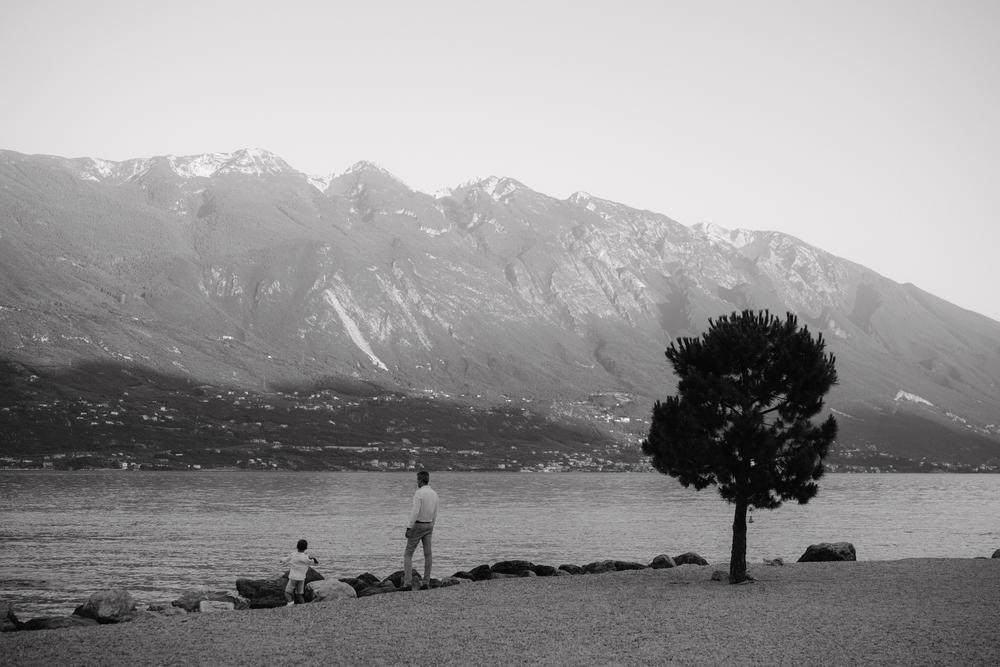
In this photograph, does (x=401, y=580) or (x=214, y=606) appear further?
(x=401, y=580)

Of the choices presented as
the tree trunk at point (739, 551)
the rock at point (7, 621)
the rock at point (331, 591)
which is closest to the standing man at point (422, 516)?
the rock at point (331, 591)

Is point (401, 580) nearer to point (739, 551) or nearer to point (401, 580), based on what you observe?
point (401, 580)

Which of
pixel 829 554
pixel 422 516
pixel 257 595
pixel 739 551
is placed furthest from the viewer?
pixel 829 554

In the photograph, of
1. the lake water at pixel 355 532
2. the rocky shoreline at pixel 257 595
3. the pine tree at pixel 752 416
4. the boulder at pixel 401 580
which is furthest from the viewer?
the lake water at pixel 355 532

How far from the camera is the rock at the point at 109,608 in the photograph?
3033 centimetres

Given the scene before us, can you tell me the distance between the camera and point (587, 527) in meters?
90.9

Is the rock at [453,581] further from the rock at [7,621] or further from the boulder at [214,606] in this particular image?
the rock at [7,621]

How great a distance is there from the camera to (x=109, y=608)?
30.9m

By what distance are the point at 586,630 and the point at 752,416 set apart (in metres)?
13.5

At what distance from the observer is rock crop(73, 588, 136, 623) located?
99.5ft

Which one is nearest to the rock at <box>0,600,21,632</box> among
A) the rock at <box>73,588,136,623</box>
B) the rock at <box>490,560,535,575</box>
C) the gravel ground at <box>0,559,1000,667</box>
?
the rock at <box>73,588,136,623</box>

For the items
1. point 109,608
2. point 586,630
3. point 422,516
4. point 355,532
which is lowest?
point 355,532

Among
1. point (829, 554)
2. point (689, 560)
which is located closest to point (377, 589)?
point (689, 560)

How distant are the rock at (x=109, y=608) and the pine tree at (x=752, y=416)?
67.3 ft
